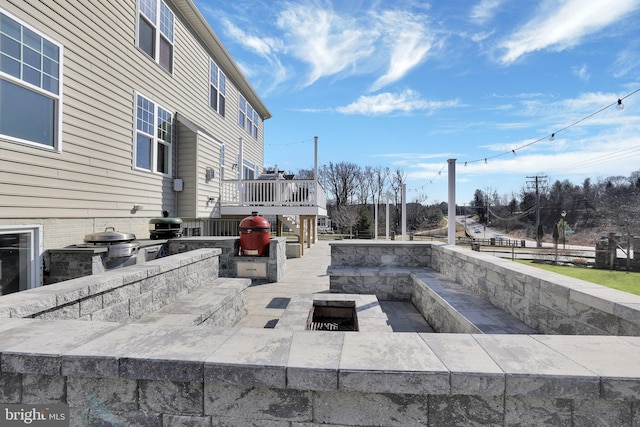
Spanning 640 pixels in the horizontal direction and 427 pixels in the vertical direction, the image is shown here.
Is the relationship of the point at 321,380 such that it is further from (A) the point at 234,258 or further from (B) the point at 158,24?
(B) the point at 158,24

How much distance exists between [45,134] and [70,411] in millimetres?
4512

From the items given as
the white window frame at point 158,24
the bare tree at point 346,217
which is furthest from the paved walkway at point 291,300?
the bare tree at point 346,217

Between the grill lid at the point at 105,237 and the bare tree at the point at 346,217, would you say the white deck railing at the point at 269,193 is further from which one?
the bare tree at the point at 346,217

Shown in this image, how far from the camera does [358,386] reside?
4.17ft

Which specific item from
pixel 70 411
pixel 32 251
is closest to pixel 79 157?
pixel 32 251

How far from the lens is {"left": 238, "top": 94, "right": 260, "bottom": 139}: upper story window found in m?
12.6

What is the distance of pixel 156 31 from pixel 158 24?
0.20 meters

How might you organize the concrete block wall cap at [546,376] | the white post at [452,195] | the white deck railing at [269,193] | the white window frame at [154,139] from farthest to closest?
the white deck railing at [269,193], the white window frame at [154,139], the white post at [452,195], the concrete block wall cap at [546,376]

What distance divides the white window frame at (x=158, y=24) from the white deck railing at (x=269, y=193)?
3.69m

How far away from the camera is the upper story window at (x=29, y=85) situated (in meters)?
3.75

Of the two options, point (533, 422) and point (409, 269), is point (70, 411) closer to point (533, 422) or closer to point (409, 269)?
point (533, 422)

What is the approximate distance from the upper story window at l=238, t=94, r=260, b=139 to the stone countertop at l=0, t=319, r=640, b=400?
12.0 metres

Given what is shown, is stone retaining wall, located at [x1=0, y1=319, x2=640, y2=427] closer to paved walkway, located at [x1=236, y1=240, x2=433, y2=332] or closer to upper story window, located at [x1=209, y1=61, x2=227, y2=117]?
paved walkway, located at [x1=236, y1=240, x2=433, y2=332]

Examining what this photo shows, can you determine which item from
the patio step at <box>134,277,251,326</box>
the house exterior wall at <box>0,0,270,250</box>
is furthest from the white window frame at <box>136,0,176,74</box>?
the patio step at <box>134,277,251,326</box>
